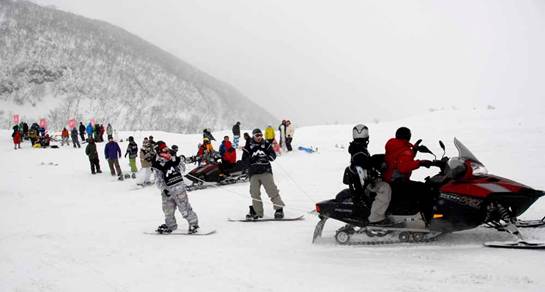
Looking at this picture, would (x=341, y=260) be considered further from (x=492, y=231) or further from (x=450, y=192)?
(x=492, y=231)

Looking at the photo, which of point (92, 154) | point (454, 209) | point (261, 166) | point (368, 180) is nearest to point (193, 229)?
point (261, 166)

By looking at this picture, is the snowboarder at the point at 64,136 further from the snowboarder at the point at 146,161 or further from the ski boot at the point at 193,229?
the ski boot at the point at 193,229

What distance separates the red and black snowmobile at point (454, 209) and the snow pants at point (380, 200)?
15cm

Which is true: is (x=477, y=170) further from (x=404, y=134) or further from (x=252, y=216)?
(x=252, y=216)

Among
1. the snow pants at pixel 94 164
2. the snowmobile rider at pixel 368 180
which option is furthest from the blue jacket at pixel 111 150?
the snowmobile rider at pixel 368 180

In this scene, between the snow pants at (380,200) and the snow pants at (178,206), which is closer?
the snow pants at (380,200)

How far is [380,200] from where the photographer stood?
6516mm

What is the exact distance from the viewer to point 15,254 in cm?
747

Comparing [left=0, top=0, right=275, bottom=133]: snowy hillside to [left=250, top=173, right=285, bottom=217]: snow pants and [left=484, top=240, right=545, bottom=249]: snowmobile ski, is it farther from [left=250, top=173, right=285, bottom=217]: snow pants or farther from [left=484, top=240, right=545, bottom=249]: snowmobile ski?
[left=484, top=240, right=545, bottom=249]: snowmobile ski

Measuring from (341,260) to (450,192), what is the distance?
6.26 feet

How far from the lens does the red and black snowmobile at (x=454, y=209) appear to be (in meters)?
5.90

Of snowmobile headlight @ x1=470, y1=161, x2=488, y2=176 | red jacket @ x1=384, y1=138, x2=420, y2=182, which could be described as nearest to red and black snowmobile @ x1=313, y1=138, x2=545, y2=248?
snowmobile headlight @ x1=470, y1=161, x2=488, y2=176

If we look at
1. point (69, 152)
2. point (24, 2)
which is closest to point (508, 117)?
point (69, 152)

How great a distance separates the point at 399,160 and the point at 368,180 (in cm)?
60
